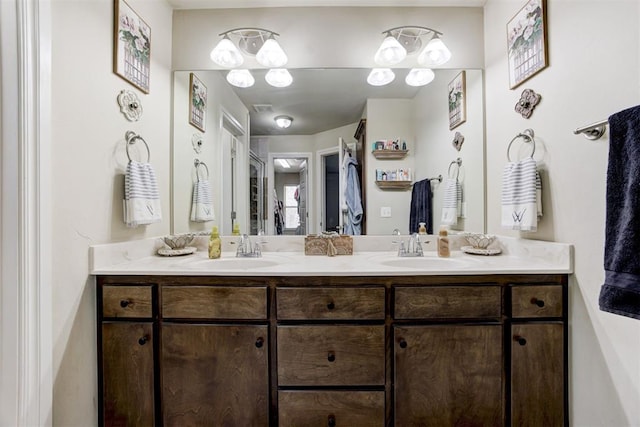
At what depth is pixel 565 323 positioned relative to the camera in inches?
44.9

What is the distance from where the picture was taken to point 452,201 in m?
1.73

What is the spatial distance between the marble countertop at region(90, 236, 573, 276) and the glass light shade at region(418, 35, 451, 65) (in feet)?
3.65

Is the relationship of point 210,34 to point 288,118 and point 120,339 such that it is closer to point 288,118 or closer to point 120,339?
point 288,118

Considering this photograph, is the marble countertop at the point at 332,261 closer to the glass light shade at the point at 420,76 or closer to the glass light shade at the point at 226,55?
the glass light shade at the point at 420,76

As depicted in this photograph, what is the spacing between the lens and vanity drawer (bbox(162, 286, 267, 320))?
1.14 metres

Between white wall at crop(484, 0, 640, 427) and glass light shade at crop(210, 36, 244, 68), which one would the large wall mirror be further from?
white wall at crop(484, 0, 640, 427)

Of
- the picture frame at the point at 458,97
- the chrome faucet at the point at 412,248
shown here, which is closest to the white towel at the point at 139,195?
the chrome faucet at the point at 412,248

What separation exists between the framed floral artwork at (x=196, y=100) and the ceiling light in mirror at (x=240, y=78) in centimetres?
18

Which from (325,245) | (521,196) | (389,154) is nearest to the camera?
(521,196)

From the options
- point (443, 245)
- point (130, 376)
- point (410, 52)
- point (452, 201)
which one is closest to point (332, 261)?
point (443, 245)

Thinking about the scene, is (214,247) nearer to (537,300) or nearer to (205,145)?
(205,145)

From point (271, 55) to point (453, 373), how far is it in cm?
195

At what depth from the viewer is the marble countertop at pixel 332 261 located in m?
1.14

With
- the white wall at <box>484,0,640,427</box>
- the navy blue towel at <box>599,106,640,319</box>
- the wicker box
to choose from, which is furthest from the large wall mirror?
the navy blue towel at <box>599,106,640,319</box>
